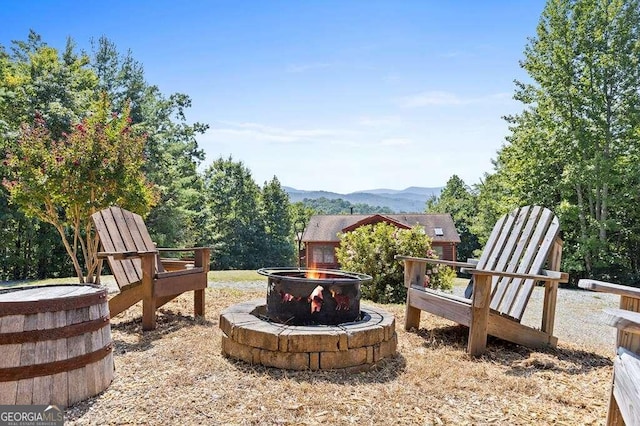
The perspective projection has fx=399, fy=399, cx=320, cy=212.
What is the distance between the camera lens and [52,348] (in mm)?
2084

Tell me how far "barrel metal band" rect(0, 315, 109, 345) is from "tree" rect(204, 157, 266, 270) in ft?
84.3

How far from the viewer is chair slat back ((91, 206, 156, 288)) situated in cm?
392

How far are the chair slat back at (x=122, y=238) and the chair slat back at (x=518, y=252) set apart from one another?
357 centimetres

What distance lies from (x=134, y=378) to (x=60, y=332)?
2.28ft

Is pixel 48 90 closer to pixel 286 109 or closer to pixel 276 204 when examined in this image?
pixel 286 109

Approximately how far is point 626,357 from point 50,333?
103 inches

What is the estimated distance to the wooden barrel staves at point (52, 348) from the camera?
1.99 meters

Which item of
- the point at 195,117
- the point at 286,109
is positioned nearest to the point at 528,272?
the point at 286,109

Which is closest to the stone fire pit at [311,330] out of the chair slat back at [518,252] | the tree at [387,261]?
the chair slat back at [518,252]

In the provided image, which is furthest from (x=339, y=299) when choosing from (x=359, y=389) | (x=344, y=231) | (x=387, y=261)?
(x=344, y=231)

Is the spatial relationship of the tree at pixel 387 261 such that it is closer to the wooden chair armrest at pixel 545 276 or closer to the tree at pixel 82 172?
the wooden chair armrest at pixel 545 276

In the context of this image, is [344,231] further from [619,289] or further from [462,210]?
[619,289]

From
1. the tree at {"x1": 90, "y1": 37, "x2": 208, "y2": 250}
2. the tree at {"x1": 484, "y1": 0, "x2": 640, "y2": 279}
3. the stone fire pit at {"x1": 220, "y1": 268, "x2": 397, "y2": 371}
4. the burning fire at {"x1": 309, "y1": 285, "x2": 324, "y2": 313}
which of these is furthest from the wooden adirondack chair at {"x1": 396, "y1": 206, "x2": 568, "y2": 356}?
the tree at {"x1": 90, "y1": 37, "x2": 208, "y2": 250}

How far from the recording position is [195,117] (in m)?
20.8
